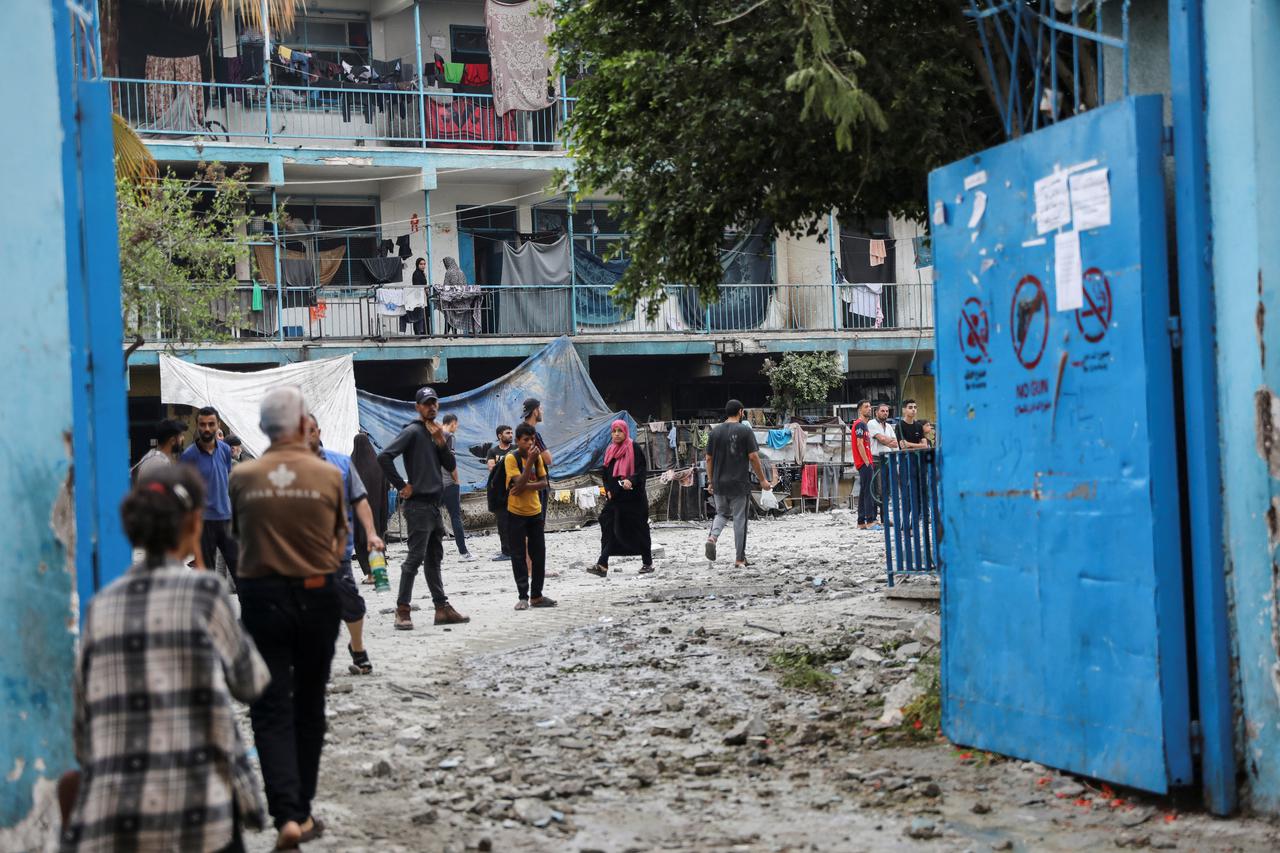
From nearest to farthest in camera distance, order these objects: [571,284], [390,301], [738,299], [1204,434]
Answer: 1. [1204,434]
2. [390,301]
3. [571,284]
4. [738,299]

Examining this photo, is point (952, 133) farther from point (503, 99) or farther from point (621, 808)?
point (503, 99)

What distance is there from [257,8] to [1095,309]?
19.3 meters

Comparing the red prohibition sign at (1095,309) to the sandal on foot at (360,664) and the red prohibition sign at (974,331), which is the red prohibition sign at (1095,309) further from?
the sandal on foot at (360,664)

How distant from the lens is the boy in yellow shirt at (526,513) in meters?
12.3

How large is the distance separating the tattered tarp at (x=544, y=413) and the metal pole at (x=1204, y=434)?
17115 mm

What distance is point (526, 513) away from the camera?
1236cm

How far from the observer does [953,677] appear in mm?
6746

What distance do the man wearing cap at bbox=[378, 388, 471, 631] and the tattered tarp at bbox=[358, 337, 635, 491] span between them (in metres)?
10.6

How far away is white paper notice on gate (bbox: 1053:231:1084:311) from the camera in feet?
18.8

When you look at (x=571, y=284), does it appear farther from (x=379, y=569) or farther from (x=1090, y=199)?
(x=1090, y=199)

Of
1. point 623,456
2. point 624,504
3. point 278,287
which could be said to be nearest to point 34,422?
point 623,456

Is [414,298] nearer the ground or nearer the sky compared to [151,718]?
nearer the sky

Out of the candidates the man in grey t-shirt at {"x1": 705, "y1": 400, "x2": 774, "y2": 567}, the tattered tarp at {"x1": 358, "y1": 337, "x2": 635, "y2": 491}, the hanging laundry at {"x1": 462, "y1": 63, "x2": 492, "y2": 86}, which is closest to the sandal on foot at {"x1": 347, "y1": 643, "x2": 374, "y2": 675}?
the man in grey t-shirt at {"x1": 705, "y1": 400, "x2": 774, "y2": 567}

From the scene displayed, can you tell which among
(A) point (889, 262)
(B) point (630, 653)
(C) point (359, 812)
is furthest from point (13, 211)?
(A) point (889, 262)
